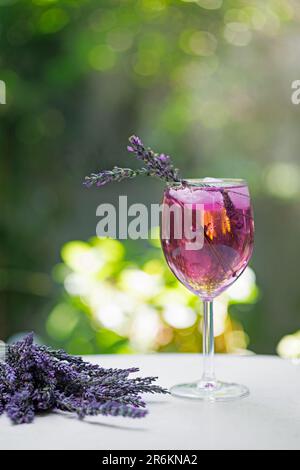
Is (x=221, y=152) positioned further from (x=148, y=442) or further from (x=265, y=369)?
(x=148, y=442)

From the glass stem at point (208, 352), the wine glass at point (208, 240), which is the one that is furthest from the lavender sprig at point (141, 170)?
the glass stem at point (208, 352)

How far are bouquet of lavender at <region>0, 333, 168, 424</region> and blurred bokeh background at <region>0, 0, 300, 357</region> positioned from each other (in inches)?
85.3

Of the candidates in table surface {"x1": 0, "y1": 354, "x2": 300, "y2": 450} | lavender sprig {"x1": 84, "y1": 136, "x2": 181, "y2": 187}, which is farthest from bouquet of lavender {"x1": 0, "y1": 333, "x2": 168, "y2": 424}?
lavender sprig {"x1": 84, "y1": 136, "x2": 181, "y2": 187}

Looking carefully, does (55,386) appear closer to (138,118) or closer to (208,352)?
(208,352)

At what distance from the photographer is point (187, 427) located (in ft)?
3.21

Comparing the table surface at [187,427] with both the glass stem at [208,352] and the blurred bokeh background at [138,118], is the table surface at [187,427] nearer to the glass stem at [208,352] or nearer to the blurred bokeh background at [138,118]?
the glass stem at [208,352]

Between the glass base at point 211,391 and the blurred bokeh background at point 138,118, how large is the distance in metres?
2.05

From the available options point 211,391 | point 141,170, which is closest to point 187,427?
point 211,391

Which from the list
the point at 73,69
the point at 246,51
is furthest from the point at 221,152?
the point at 73,69

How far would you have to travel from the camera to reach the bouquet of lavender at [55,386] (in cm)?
102

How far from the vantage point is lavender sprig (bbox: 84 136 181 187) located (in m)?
1.08

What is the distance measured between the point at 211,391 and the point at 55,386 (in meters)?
0.23

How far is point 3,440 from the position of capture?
0.92 meters

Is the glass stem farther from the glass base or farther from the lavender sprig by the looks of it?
the lavender sprig
